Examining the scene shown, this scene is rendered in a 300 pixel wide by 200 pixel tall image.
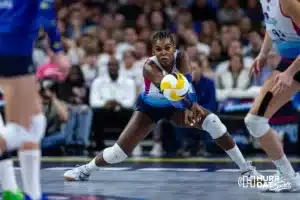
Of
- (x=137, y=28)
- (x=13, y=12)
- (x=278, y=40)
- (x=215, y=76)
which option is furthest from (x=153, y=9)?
(x=13, y=12)

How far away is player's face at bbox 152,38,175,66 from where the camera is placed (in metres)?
7.75

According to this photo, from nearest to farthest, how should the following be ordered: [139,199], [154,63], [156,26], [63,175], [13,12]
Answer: [13,12] < [139,199] < [154,63] < [63,175] < [156,26]

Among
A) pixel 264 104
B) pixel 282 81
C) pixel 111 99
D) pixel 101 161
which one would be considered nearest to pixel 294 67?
pixel 282 81

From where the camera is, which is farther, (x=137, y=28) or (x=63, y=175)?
(x=137, y=28)

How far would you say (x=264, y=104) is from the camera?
7.17 metres

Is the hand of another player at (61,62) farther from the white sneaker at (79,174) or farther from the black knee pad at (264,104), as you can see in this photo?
the white sneaker at (79,174)

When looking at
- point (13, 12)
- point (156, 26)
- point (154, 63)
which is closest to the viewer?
point (13, 12)

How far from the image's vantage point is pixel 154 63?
25.5ft

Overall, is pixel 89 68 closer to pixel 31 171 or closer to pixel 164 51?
pixel 164 51

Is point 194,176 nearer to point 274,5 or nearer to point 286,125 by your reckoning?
point 274,5

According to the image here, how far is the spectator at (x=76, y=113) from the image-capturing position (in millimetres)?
12031

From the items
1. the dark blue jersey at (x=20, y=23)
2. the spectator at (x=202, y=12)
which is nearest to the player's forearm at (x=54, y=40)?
the dark blue jersey at (x=20, y=23)

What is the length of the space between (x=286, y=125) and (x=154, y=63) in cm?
451

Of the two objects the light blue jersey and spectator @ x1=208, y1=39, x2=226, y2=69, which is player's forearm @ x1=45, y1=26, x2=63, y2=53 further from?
spectator @ x1=208, y1=39, x2=226, y2=69
